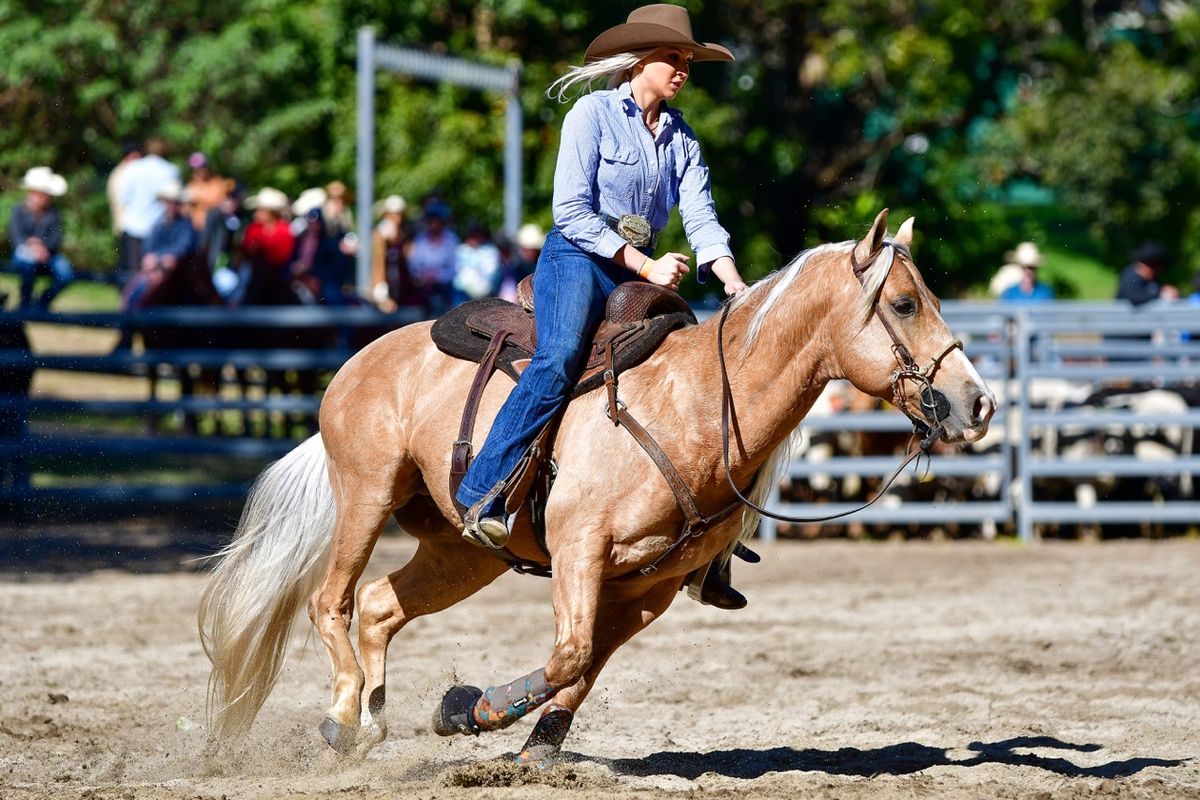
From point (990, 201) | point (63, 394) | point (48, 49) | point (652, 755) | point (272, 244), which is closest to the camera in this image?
point (652, 755)

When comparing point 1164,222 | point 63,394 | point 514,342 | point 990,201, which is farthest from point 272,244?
point 990,201

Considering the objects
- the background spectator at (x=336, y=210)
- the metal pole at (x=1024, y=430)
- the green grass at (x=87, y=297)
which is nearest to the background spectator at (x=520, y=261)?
the background spectator at (x=336, y=210)

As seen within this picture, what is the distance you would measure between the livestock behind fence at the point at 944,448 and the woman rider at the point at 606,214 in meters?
7.13

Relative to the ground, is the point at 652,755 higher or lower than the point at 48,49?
lower

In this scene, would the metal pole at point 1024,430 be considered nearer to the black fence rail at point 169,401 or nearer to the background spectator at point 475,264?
the black fence rail at point 169,401

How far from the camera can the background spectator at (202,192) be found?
618 inches

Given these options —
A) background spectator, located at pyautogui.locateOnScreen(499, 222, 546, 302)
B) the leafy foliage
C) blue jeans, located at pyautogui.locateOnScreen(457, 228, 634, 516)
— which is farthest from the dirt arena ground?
the leafy foliage

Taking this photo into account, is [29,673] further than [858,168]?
No

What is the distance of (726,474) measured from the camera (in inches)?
211

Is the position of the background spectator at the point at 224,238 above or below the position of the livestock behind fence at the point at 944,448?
above

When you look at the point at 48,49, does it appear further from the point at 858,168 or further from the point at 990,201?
the point at 990,201

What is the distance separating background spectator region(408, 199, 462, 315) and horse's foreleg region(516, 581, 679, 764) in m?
11.3

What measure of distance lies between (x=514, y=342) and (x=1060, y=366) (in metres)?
8.49

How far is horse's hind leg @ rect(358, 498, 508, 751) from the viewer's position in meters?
6.49
